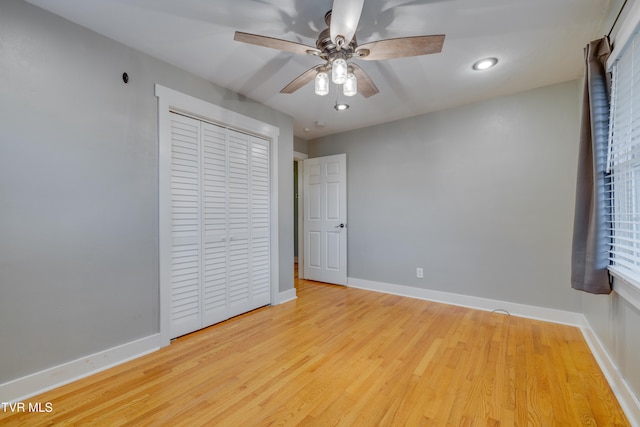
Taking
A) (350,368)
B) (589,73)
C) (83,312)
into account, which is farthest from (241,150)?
(589,73)

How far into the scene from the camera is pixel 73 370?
181 cm

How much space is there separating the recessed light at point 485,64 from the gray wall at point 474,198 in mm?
830

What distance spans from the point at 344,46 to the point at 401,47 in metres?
0.33

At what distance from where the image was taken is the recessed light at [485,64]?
228cm

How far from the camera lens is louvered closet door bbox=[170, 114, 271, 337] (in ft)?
8.12

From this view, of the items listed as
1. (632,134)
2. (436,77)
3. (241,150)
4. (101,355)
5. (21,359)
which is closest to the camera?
(632,134)

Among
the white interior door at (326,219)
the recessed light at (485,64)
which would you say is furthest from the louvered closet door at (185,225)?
the recessed light at (485,64)

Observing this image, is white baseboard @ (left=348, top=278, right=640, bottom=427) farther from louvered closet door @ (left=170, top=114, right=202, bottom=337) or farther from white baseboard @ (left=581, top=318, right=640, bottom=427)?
louvered closet door @ (left=170, top=114, right=202, bottom=337)

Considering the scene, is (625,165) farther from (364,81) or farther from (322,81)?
(322,81)

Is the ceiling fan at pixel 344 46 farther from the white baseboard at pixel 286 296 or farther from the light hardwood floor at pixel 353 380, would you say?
the white baseboard at pixel 286 296

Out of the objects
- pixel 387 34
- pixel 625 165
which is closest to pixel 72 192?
pixel 387 34

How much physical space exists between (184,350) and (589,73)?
12.0 feet

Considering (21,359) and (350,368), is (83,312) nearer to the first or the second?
(21,359)

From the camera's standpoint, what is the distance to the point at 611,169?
1.72m
